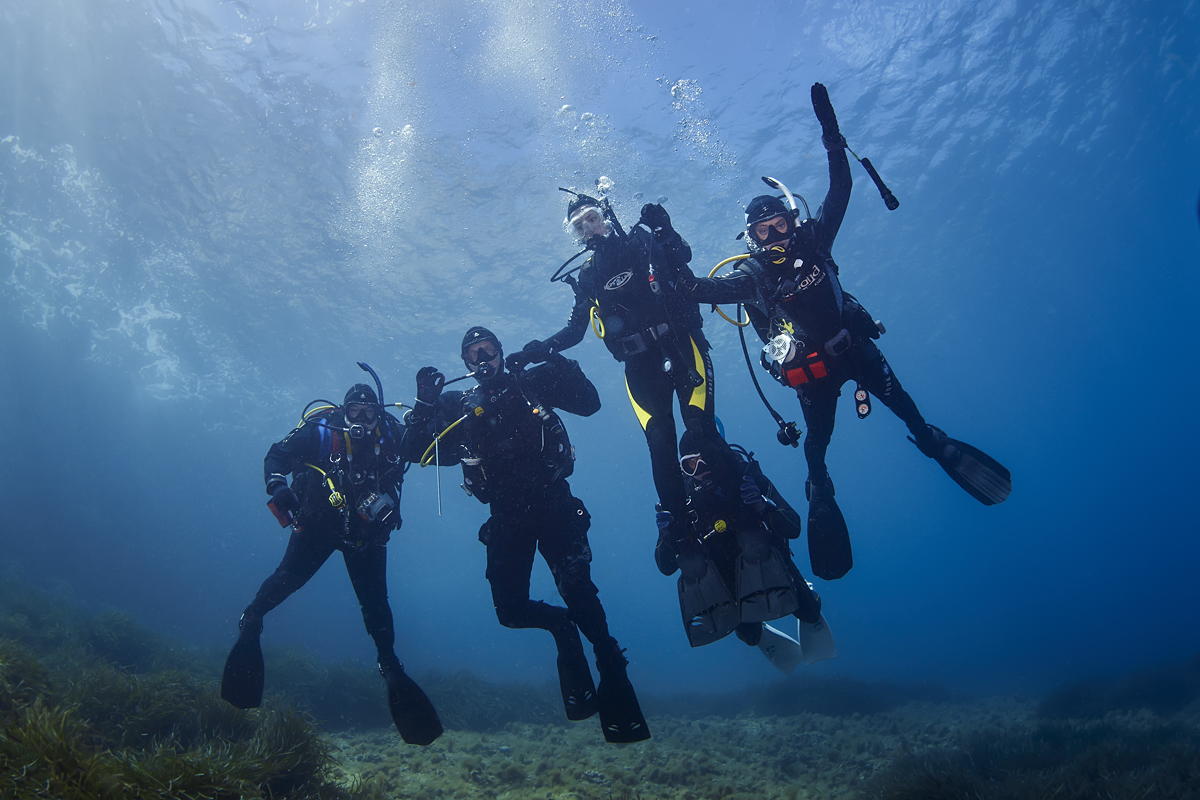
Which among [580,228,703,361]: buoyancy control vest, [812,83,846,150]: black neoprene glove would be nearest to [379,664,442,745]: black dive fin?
[580,228,703,361]: buoyancy control vest

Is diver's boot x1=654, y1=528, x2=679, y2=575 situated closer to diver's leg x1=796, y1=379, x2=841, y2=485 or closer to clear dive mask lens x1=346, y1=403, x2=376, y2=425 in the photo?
diver's leg x1=796, y1=379, x2=841, y2=485

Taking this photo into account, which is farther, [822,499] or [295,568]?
[295,568]

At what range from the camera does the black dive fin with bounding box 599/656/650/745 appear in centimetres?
424

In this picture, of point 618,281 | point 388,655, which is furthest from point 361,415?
point 618,281

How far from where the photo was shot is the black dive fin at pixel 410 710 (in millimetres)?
5184

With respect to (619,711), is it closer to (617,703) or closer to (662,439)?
(617,703)

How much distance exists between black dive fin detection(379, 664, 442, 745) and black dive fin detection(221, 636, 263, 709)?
4.33 feet

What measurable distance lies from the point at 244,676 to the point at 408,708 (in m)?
1.82

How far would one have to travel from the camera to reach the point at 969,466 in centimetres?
520

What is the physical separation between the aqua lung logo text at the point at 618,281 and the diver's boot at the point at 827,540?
3.00 m

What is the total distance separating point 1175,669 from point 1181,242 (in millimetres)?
36770

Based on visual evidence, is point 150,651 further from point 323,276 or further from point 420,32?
point 420,32

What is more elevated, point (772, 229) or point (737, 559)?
point (772, 229)

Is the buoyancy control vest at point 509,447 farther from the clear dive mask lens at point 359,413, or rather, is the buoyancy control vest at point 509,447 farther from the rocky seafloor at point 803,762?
the rocky seafloor at point 803,762
